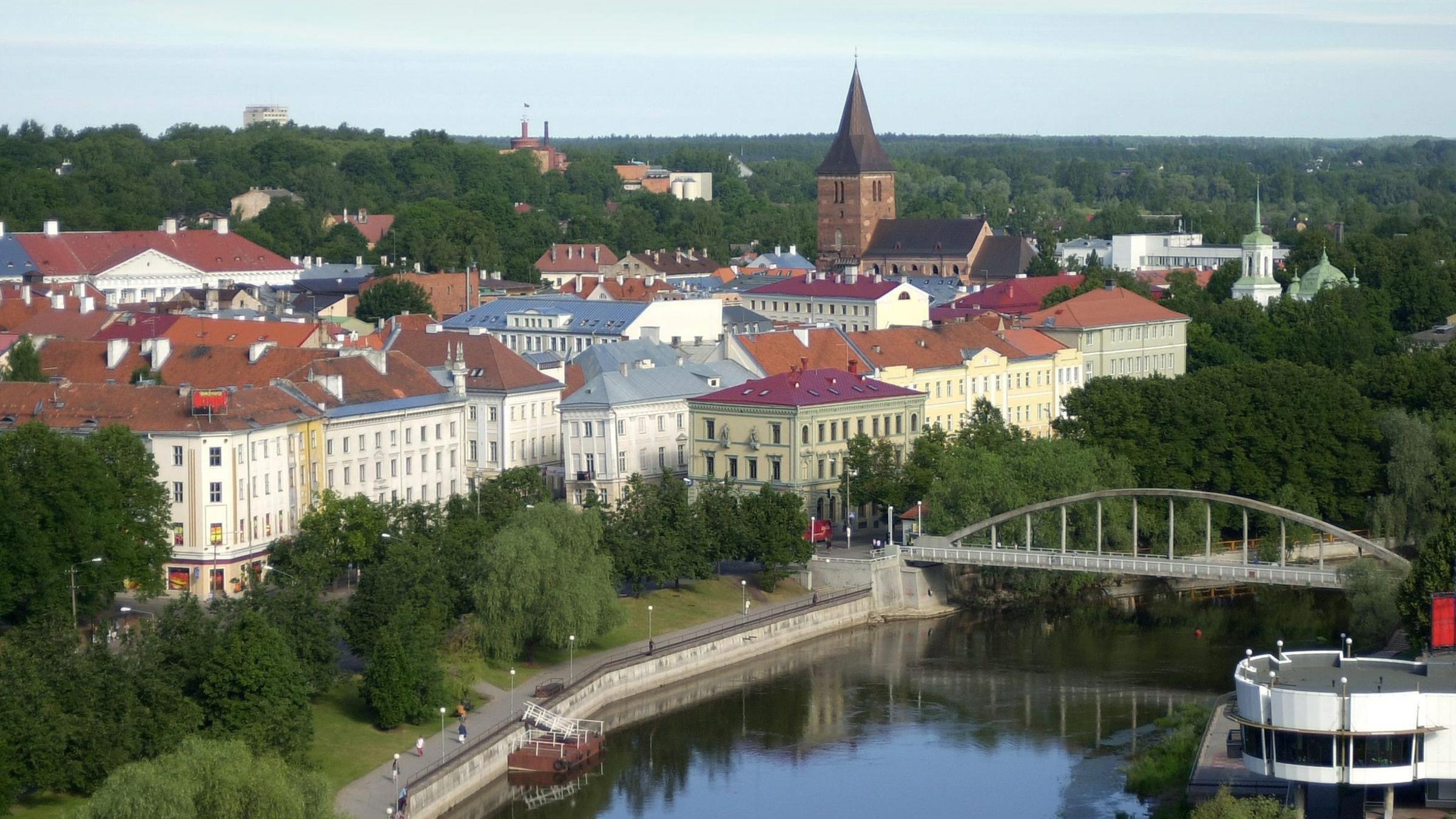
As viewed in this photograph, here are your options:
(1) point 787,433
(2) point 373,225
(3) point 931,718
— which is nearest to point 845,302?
(1) point 787,433

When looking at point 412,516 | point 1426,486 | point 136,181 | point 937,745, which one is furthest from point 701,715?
point 136,181

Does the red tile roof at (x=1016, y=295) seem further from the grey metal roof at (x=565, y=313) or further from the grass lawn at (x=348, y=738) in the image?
the grass lawn at (x=348, y=738)

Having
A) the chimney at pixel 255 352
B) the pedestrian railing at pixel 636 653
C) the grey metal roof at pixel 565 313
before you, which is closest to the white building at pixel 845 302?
the grey metal roof at pixel 565 313

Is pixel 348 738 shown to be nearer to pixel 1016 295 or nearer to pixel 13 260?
pixel 1016 295

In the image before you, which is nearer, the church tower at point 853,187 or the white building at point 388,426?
the white building at point 388,426

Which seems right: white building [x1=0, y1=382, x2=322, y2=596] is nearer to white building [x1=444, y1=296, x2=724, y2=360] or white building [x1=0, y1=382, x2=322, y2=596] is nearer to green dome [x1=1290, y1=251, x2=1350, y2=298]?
white building [x1=444, y1=296, x2=724, y2=360]

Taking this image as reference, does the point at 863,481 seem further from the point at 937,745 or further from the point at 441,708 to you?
the point at 441,708
